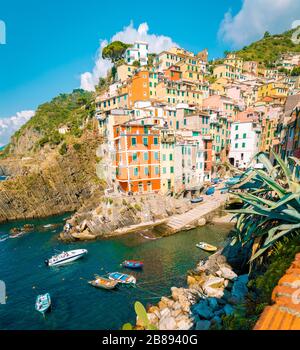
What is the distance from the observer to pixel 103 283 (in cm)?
2038

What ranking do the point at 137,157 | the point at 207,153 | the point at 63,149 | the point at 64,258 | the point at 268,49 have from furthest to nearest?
the point at 268,49 → the point at 63,149 → the point at 207,153 → the point at 137,157 → the point at 64,258

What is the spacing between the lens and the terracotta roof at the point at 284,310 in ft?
9.52

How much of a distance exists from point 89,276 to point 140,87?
46.2 metres

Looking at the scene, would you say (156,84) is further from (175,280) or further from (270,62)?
(270,62)

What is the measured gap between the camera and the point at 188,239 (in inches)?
1153

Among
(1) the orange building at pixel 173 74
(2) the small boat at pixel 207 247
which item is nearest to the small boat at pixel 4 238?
(2) the small boat at pixel 207 247

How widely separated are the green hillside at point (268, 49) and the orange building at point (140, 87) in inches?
2772

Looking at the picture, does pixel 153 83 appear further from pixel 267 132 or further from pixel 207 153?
pixel 267 132

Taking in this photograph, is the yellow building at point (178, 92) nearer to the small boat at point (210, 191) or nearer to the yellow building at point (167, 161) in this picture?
the yellow building at point (167, 161)

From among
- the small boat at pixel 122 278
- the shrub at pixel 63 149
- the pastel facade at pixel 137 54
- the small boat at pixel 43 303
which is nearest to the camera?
the small boat at pixel 43 303

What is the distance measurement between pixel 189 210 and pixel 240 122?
28881 mm

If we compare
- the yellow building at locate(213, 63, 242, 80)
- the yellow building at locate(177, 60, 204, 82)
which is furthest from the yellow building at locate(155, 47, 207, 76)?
the yellow building at locate(213, 63, 242, 80)

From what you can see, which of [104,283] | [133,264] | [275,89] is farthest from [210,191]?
[275,89]
